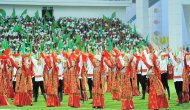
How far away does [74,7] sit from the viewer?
4606cm

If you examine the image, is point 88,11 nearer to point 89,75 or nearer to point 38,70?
point 89,75

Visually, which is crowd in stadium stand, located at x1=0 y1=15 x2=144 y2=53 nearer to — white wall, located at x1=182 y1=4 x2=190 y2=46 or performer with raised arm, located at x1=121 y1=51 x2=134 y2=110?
white wall, located at x1=182 y1=4 x2=190 y2=46

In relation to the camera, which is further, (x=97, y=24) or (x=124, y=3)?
(x=124, y=3)

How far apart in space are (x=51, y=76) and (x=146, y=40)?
82.7ft

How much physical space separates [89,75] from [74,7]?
2951cm

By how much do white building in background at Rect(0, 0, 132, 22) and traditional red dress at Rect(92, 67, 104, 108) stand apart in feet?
98.2

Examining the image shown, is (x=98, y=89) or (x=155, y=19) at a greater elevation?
(x=155, y=19)

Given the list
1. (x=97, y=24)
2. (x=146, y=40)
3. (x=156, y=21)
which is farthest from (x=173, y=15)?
(x=156, y=21)

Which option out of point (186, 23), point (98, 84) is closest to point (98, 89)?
point (98, 84)

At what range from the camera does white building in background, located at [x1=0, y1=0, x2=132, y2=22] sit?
44.4 m

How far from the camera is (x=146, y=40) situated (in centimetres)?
4038

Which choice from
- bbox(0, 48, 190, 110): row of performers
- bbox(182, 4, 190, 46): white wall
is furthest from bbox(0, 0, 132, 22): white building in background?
bbox(0, 48, 190, 110): row of performers

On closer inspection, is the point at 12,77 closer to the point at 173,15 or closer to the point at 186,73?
the point at 186,73

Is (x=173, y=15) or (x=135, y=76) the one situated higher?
(x=173, y=15)
